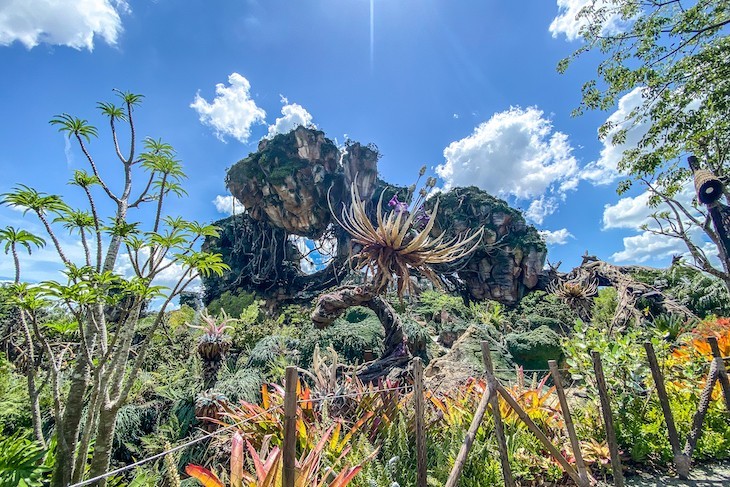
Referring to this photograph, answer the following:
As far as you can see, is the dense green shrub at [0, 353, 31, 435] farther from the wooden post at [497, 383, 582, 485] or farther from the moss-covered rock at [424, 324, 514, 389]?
the wooden post at [497, 383, 582, 485]

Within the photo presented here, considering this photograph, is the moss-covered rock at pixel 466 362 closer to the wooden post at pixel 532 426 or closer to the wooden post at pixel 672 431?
the wooden post at pixel 532 426

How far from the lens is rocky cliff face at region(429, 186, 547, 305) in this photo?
20.0 metres

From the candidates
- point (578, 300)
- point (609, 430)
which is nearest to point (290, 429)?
point (609, 430)

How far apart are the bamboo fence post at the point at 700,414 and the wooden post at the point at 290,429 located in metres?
3.52

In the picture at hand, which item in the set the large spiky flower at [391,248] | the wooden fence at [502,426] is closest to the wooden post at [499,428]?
the wooden fence at [502,426]

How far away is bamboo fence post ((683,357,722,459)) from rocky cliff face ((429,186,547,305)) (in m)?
17.0

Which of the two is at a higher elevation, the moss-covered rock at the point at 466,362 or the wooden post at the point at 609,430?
the moss-covered rock at the point at 466,362

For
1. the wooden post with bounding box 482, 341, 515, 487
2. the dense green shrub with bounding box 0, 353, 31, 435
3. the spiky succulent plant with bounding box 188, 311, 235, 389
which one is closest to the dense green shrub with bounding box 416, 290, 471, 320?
the spiky succulent plant with bounding box 188, 311, 235, 389

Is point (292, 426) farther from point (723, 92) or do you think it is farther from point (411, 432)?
point (723, 92)

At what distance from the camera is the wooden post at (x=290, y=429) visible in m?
1.42

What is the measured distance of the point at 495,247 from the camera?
20.5 meters

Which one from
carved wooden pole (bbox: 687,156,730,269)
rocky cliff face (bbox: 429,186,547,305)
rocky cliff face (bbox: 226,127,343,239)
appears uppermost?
rocky cliff face (bbox: 226,127,343,239)

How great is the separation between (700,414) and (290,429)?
3.79m

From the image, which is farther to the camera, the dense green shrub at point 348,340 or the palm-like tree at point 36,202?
the dense green shrub at point 348,340
